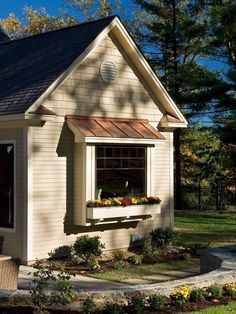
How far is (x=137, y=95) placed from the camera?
1513cm

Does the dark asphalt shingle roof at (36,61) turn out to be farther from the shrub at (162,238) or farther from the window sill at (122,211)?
the shrub at (162,238)

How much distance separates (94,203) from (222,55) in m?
15.3

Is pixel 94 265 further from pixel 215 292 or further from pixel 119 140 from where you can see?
pixel 215 292

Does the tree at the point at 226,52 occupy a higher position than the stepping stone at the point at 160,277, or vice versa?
the tree at the point at 226,52

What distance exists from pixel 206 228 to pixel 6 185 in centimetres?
826

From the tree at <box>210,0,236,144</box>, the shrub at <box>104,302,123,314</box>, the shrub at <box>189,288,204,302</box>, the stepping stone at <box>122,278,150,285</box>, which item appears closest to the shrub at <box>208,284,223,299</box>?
the shrub at <box>189,288,204,302</box>

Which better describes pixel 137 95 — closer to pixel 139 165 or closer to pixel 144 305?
pixel 139 165

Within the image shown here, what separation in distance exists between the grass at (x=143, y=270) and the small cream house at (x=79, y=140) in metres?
1.54

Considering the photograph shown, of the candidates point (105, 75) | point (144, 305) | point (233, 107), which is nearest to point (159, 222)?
point (105, 75)

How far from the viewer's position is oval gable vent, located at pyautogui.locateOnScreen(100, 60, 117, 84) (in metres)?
14.2

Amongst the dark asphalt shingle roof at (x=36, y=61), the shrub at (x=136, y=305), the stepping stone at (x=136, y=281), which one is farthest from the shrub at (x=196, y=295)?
the dark asphalt shingle roof at (x=36, y=61)

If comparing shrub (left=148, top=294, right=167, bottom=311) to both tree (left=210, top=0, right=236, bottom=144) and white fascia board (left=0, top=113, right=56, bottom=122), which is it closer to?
white fascia board (left=0, top=113, right=56, bottom=122)

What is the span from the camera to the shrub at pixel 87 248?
1295 centimetres

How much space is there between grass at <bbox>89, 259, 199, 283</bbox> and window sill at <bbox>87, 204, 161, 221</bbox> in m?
1.43
